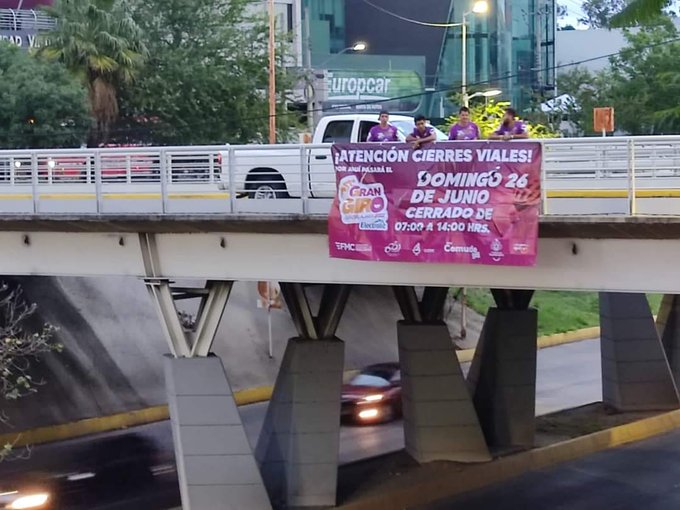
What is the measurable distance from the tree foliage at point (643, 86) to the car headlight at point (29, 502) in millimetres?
37122

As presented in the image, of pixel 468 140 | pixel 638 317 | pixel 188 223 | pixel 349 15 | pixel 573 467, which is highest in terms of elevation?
pixel 349 15

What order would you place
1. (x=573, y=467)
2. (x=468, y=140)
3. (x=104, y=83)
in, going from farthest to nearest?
1. (x=104, y=83)
2. (x=573, y=467)
3. (x=468, y=140)

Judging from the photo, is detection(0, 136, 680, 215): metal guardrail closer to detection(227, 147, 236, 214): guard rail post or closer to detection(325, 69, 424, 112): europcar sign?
detection(227, 147, 236, 214): guard rail post

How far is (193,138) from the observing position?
43.5m

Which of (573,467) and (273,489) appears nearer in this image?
(273,489)

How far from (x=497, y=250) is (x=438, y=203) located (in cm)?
105

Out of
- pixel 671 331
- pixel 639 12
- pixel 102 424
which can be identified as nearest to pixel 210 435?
pixel 639 12

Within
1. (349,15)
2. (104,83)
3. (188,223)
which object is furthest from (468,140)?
(349,15)

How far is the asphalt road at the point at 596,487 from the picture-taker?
19.9 m

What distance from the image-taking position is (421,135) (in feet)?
47.6

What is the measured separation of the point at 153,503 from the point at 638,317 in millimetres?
14188

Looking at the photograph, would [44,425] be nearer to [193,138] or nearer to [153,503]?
[153,503]

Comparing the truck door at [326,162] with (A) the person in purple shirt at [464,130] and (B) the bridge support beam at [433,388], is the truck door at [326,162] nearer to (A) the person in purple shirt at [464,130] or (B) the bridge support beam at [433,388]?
(A) the person in purple shirt at [464,130]

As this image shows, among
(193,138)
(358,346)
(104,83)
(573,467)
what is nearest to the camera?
(573,467)
